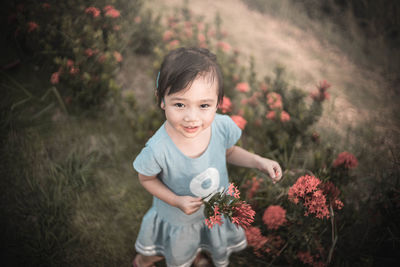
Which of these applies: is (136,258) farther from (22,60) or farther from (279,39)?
(279,39)

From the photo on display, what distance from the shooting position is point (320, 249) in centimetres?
162

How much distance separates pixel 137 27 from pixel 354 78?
2909mm

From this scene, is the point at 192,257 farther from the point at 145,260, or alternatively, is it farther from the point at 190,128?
the point at 190,128

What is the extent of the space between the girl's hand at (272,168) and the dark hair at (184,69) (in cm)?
48

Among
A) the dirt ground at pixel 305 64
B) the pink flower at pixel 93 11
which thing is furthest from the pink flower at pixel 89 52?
the dirt ground at pixel 305 64

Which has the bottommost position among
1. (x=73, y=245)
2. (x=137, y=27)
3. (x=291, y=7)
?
(x=73, y=245)

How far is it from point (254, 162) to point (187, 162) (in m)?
0.41

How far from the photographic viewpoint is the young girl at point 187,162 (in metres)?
1.23

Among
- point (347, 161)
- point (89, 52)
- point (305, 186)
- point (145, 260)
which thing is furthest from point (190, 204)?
point (89, 52)

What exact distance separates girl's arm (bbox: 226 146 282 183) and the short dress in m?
0.10

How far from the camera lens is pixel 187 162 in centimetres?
138

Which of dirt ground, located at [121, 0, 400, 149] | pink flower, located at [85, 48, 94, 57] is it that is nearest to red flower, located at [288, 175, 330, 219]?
dirt ground, located at [121, 0, 400, 149]

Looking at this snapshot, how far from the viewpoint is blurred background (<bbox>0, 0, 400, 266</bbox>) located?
1646 mm

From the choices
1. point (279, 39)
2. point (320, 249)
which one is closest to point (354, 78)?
point (279, 39)
